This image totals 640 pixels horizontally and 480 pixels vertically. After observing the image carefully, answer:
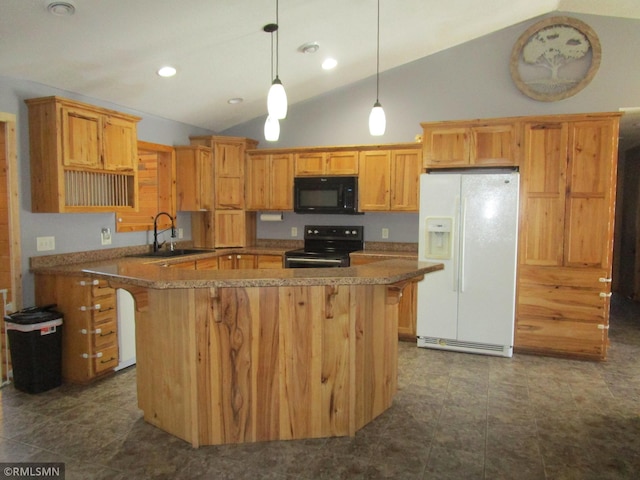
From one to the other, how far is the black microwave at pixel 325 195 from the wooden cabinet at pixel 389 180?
109mm

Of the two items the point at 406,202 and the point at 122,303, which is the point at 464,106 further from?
the point at 122,303

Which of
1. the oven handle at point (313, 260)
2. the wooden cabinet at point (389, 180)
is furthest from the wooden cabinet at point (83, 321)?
the wooden cabinet at point (389, 180)

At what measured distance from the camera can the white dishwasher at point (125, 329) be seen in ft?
Answer: 12.1

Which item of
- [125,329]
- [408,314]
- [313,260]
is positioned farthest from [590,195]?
[125,329]

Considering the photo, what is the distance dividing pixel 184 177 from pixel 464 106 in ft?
10.9

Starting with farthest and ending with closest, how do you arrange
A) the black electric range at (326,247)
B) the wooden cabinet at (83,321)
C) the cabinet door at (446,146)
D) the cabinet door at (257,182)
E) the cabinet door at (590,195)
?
the cabinet door at (257,182)
the black electric range at (326,247)
the cabinet door at (446,146)
the cabinet door at (590,195)
the wooden cabinet at (83,321)

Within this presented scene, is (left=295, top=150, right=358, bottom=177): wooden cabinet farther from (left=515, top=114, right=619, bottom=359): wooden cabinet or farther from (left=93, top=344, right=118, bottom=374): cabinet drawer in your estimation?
(left=93, top=344, right=118, bottom=374): cabinet drawer

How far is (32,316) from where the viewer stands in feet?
10.8

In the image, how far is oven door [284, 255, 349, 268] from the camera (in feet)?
15.9

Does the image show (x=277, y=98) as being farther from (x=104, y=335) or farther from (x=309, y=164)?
(x=309, y=164)

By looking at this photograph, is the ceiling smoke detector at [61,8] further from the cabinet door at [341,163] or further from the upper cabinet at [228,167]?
the cabinet door at [341,163]

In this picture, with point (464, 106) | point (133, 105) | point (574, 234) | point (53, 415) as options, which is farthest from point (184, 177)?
point (574, 234)

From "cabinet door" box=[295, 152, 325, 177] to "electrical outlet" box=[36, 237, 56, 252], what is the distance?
8.74 feet

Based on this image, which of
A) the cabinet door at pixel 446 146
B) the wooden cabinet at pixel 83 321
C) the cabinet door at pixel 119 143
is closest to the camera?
the wooden cabinet at pixel 83 321
